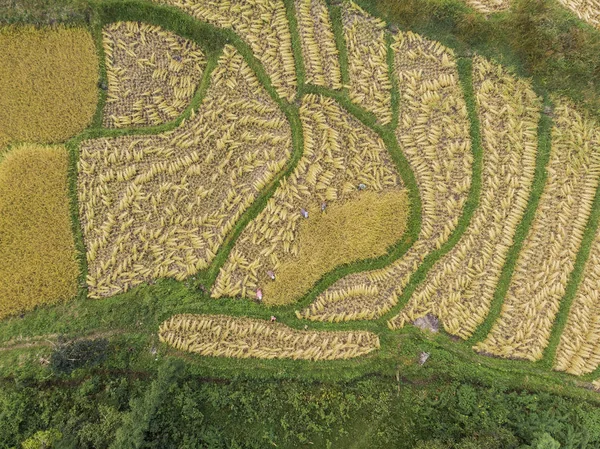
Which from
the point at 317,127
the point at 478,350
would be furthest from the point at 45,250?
the point at 478,350

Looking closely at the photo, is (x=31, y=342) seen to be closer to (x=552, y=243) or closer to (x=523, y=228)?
(x=523, y=228)

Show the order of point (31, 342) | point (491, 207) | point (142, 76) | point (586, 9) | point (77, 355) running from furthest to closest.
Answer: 1. point (142, 76)
2. point (491, 207)
3. point (31, 342)
4. point (586, 9)
5. point (77, 355)

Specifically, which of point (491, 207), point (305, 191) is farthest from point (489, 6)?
point (305, 191)

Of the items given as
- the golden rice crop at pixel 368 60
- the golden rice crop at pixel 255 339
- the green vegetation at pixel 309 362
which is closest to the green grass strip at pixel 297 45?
the green vegetation at pixel 309 362

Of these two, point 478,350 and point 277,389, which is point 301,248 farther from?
point 478,350

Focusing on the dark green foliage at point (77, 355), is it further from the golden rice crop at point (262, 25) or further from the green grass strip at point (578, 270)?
the green grass strip at point (578, 270)

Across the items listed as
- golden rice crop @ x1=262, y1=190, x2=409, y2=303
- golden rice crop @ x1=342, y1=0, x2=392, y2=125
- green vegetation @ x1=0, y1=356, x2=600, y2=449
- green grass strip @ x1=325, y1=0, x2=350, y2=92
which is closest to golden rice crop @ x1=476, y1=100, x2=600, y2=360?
green vegetation @ x1=0, y1=356, x2=600, y2=449

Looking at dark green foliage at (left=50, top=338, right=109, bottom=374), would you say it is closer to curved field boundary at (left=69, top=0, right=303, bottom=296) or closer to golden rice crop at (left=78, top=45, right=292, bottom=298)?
golden rice crop at (left=78, top=45, right=292, bottom=298)
